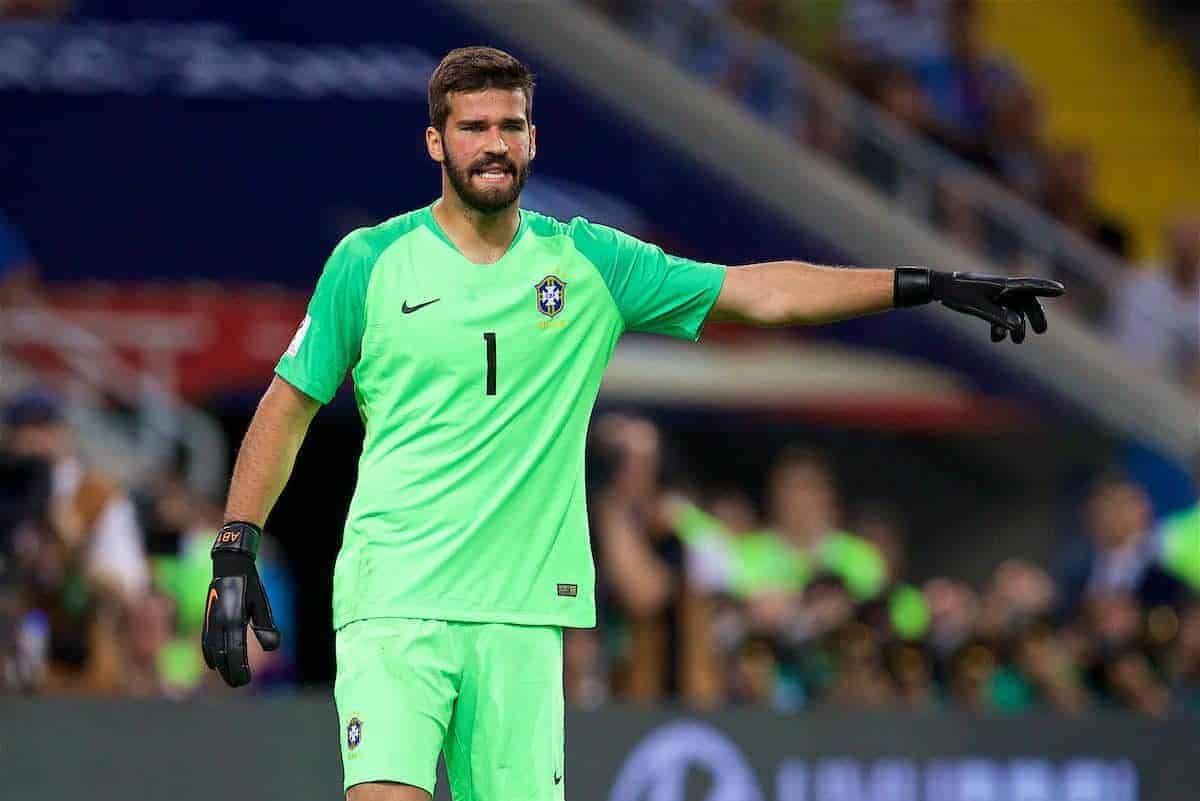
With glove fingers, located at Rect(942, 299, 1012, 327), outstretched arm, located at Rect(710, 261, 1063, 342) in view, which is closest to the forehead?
outstretched arm, located at Rect(710, 261, 1063, 342)

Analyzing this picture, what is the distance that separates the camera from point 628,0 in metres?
15.0

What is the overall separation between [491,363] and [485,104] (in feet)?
1.92

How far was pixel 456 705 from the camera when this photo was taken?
5.23m

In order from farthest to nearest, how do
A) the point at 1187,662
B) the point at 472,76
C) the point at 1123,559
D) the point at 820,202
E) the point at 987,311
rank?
the point at 820,202 < the point at 1123,559 < the point at 1187,662 < the point at 987,311 < the point at 472,76

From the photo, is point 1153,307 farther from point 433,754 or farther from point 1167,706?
point 433,754

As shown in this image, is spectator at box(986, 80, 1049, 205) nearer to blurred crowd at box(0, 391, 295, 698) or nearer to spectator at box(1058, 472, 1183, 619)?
spectator at box(1058, 472, 1183, 619)

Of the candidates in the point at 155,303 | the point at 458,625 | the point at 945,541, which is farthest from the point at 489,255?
the point at 945,541

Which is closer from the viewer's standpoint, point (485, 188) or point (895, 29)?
point (485, 188)

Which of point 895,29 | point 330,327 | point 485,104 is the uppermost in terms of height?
point 895,29

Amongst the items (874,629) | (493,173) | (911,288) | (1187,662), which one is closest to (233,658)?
(493,173)

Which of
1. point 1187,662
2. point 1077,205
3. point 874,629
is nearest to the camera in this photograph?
point 1187,662

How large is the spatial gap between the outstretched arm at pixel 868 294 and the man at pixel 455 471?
15cm

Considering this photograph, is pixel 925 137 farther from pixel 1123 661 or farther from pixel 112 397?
pixel 1123 661

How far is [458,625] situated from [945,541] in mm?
13210
